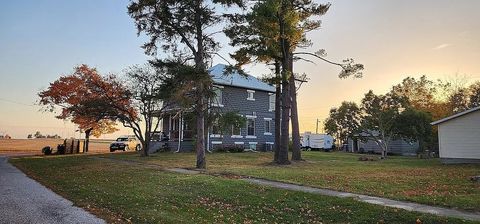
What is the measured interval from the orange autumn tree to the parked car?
3.11 meters

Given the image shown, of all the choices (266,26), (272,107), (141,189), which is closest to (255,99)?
(272,107)

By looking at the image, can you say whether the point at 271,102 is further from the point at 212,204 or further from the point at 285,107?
the point at 212,204

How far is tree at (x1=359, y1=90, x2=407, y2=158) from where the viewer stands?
109 ft

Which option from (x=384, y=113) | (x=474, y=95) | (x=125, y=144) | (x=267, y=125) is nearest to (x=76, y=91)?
(x=125, y=144)

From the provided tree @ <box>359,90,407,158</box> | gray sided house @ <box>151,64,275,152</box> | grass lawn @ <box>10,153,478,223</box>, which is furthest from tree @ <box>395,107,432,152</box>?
grass lawn @ <box>10,153,478,223</box>

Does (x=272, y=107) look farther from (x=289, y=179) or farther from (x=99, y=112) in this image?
(x=289, y=179)

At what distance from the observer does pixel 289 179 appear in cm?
1520

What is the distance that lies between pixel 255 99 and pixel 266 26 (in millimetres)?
18473

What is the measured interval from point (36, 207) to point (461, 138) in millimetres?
23568

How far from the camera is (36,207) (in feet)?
31.9

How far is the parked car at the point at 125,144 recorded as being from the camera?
4432cm

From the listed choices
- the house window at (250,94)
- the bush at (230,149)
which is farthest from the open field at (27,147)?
the house window at (250,94)

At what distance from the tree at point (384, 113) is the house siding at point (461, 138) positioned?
804 centimetres

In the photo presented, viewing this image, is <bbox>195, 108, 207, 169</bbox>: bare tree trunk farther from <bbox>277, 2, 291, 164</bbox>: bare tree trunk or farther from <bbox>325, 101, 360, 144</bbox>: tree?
<bbox>325, 101, 360, 144</bbox>: tree
